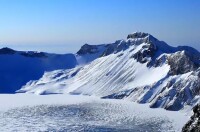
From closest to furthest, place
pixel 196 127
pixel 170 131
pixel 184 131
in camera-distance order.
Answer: pixel 196 127
pixel 184 131
pixel 170 131

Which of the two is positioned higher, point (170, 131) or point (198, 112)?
point (198, 112)

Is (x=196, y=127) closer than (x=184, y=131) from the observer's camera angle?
Yes

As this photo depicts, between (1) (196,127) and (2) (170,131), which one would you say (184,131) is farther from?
(2) (170,131)

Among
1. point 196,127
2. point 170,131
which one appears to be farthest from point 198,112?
point 170,131

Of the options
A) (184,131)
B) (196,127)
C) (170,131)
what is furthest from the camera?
(170,131)

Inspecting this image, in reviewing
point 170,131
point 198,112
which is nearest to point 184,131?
point 198,112

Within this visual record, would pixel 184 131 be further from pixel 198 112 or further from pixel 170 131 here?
pixel 170 131

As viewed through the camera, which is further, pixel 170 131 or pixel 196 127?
pixel 170 131

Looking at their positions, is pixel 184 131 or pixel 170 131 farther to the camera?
pixel 170 131
